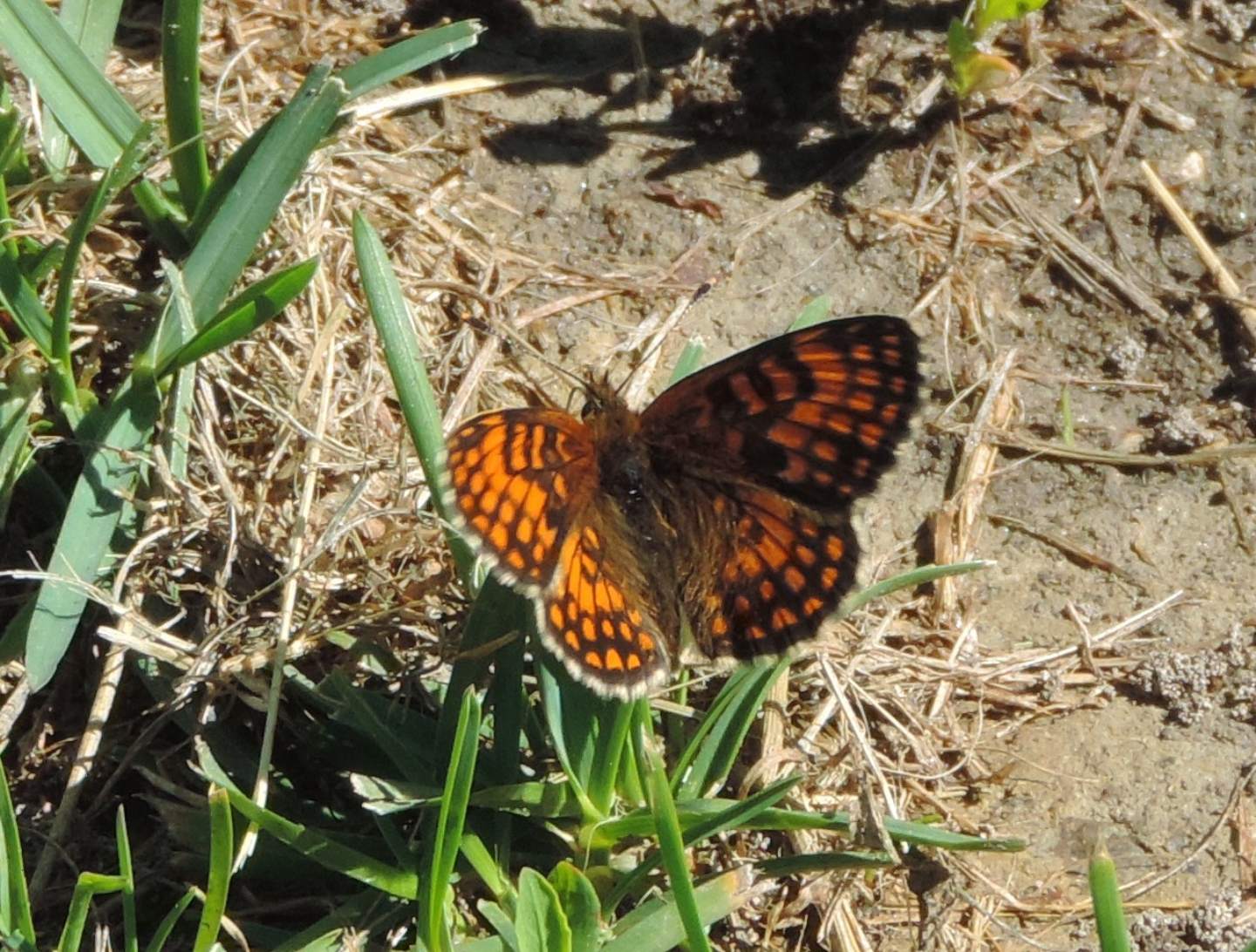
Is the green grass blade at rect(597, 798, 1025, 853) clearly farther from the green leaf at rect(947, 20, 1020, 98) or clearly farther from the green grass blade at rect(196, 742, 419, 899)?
the green leaf at rect(947, 20, 1020, 98)

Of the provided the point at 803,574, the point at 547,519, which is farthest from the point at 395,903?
the point at 803,574

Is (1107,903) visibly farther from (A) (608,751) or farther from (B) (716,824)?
(A) (608,751)

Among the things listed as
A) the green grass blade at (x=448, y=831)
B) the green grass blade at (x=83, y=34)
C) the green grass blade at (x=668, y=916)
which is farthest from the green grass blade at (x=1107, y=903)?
the green grass blade at (x=83, y=34)

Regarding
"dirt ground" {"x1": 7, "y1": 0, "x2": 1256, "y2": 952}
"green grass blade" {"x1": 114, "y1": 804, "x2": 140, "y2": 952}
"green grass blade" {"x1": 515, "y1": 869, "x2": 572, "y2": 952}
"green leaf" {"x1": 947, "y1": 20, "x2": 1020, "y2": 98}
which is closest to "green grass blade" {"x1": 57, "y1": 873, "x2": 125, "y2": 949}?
"green grass blade" {"x1": 114, "y1": 804, "x2": 140, "y2": 952}

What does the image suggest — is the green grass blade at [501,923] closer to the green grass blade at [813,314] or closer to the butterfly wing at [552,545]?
the butterfly wing at [552,545]

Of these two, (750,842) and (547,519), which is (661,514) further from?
(750,842)

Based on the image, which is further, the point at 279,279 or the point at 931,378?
the point at 931,378
